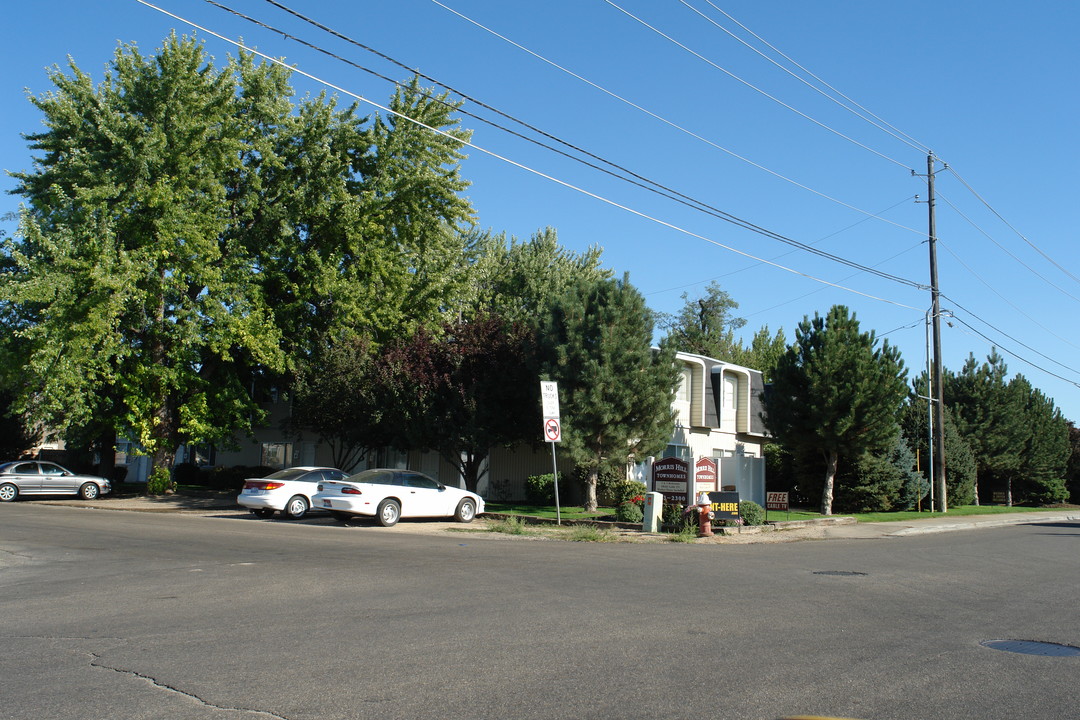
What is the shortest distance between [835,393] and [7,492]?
95.0ft

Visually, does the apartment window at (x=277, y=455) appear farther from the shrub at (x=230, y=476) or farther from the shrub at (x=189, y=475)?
the shrub at (x=189, y=475)

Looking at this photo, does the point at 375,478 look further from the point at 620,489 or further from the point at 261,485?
the point at 620,489

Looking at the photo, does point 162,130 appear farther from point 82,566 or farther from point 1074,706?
point 1074,706

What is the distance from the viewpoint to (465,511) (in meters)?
23.8

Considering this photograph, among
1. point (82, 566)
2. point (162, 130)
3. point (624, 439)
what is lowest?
point (82, 566)

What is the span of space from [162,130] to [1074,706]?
31.0 metres

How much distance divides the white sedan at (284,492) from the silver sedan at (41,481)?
11.7 metres

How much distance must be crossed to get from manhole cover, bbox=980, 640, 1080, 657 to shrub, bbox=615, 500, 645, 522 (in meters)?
15.5

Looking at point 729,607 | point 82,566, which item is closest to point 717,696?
point 729,607

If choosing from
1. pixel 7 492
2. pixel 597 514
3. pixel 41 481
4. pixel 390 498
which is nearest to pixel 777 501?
pixel 597 514

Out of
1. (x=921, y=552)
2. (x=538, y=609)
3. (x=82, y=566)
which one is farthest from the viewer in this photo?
(x=921, y=552)

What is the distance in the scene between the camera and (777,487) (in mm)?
37219

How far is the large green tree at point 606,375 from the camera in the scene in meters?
25.0

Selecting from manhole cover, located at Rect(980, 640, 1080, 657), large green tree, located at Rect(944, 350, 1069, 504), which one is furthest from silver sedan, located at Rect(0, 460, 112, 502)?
large green tree, located at Rect(944, 350, 1069, 504)
